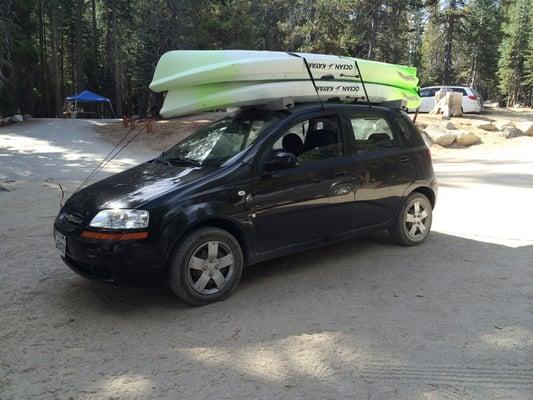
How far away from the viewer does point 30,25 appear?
31812mm

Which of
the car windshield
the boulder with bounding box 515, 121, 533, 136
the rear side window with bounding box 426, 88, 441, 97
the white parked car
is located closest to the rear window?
the white parked car

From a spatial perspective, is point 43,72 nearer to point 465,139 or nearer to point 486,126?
point 486,126

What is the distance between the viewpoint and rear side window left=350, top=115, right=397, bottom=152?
18.4 feet

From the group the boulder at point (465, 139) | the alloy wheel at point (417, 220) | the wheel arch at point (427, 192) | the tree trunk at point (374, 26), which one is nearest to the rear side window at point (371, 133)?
the wheel arch at point (427, 192)

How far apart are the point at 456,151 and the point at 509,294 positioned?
14.8 m

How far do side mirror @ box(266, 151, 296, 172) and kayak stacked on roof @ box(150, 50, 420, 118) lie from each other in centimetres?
63

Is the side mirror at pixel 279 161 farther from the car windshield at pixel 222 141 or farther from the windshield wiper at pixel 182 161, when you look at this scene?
the windshield wiper at pixel 182 161

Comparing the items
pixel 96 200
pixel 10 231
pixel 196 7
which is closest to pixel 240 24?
pixel 196 7

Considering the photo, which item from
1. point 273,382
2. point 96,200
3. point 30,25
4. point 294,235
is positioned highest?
point 30,25

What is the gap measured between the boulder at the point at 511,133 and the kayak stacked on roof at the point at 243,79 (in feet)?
54.7

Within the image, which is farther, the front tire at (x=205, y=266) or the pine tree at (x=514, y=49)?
the pine tree at (x=514, y=49)

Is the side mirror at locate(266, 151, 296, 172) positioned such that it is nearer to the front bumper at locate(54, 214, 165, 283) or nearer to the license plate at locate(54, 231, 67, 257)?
the front bumper at locate(54, 214, 165, 283)

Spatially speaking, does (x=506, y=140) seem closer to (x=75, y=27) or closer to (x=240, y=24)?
(x=240, y=24)

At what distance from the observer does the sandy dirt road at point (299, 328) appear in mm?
3289
